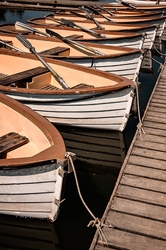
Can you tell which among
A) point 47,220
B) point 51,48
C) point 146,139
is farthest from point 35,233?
point 51,48

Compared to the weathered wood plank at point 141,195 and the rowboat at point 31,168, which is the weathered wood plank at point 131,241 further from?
the rowboat at point 31,168

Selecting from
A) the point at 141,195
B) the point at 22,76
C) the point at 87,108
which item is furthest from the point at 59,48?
the point at 141,195

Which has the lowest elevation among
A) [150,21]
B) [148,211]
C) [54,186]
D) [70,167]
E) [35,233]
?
[35,233]

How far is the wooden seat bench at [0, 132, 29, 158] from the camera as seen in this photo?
17.6ft

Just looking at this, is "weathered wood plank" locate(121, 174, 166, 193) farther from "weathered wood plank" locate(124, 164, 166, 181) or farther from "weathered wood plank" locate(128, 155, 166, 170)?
"weathered wood plank" locate(128, 155, 166, 170)

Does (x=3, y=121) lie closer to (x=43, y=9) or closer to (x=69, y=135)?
(x=69, y=135)

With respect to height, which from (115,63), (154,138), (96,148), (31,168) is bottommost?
(96,148)

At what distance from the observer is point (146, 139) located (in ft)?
22.8

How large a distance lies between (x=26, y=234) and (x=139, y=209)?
1858mm

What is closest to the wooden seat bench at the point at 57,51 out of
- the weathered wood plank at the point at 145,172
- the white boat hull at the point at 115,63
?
the white boat hull at the point at 115,63

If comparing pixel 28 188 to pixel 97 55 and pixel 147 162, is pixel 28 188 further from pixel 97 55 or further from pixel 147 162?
pixel 97 55

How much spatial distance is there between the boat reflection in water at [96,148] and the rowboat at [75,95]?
0.77 feet

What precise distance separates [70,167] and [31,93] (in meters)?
3.43

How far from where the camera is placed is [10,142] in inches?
218
